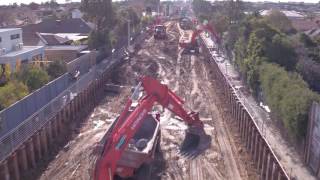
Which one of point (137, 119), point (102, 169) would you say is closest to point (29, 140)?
point (137, 119)

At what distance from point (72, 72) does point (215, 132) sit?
48.4 feet

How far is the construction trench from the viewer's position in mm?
20031

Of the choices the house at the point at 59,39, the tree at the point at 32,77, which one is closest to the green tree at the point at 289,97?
the tree at the point at 32,77

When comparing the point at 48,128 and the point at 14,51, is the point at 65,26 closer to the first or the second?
A: the point at 14,51

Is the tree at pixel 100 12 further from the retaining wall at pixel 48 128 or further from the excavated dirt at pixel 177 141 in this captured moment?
the retaining wall at pixel 48 128

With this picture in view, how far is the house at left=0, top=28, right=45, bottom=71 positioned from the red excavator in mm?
17364

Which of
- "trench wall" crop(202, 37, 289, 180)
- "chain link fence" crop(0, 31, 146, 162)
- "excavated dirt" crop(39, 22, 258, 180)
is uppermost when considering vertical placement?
"chain link fence" crop(0, 31, 146, 162)

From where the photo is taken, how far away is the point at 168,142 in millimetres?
24391

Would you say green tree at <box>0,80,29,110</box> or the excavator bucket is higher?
green tree at <box>0,80,29,110</box>

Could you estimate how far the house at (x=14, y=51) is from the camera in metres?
34.3

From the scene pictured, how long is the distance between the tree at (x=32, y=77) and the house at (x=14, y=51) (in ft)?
22.6

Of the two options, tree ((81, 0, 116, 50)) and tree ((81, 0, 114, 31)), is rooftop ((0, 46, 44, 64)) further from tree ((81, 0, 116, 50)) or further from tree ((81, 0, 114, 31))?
tree ((81, 0, 114, 31))

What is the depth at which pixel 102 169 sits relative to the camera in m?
13.5

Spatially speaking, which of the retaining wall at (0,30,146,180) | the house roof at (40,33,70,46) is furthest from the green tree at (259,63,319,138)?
the house roof at (40,33,70,46)
